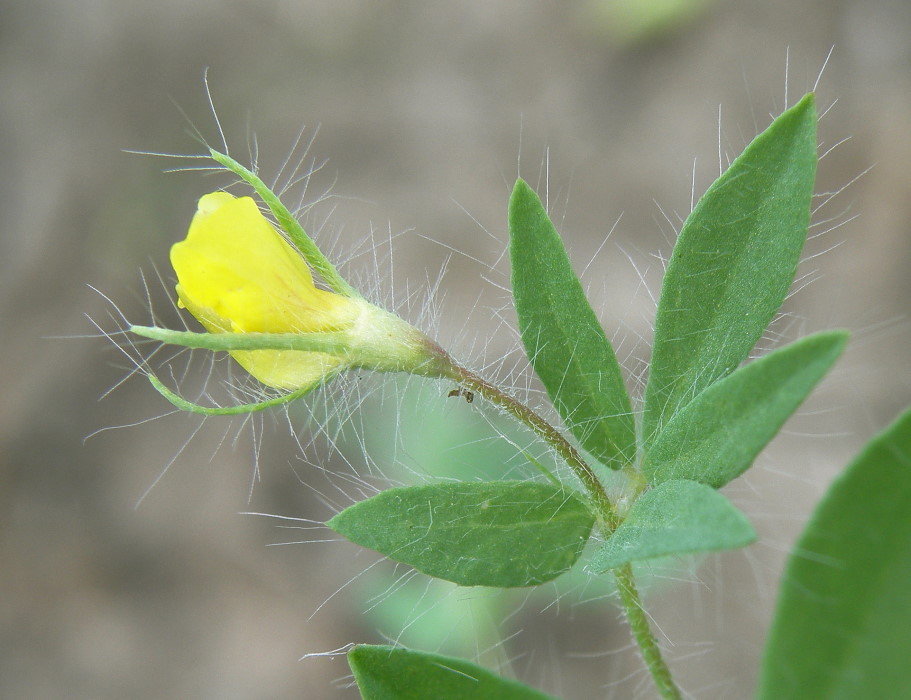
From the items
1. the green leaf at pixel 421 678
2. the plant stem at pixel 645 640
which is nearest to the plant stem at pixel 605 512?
the plant stem at pixel 645 640

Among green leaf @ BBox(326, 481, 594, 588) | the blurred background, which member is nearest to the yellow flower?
green leaf @ BBox(326, 481, 594, 588)

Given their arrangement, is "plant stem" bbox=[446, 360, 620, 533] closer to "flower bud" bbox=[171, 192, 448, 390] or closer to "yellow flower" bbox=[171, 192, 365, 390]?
"flower bud" bbox=[171, 192, 448, 390]

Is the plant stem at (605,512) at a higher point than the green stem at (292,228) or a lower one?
lower

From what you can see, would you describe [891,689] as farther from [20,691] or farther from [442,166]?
[20,691]

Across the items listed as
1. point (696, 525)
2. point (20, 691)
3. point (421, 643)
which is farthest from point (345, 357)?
point (20, 691)

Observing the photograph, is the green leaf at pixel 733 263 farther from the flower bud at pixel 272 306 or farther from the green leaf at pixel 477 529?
the flower bud at pixel 272 306
